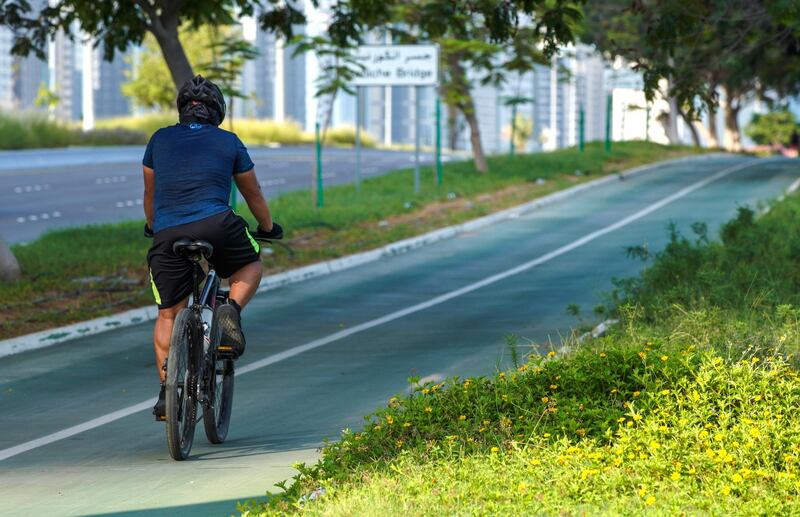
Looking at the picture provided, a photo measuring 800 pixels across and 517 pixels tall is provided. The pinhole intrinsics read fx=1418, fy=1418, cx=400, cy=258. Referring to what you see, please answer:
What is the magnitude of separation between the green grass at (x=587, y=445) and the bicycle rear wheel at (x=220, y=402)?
1013 mm

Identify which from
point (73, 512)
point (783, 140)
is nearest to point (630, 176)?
point (73, 512)

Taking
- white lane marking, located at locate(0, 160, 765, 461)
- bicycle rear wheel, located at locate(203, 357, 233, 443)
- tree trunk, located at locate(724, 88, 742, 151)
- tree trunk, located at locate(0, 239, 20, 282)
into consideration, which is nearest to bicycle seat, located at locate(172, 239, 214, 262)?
bicycle rear wheel, located at locate(203, 357, 233, 443)

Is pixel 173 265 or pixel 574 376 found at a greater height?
pixel 173 265

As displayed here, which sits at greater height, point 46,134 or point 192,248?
point 46,134

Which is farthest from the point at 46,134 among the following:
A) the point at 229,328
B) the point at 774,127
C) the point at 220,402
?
the point at 774,127

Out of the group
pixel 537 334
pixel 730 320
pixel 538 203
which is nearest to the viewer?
pixel 730 320

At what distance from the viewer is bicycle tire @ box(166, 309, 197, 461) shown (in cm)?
726

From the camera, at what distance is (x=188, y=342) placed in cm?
752

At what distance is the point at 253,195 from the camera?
791cm

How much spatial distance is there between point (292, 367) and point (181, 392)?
3812 millimetres

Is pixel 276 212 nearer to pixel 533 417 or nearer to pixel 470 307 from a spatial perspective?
pixel 470 307

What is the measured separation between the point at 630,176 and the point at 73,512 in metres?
30.9

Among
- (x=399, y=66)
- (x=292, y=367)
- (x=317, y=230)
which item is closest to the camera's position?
(x=292, y=367)

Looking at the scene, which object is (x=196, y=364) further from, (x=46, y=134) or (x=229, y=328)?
(x=46, y=134)
